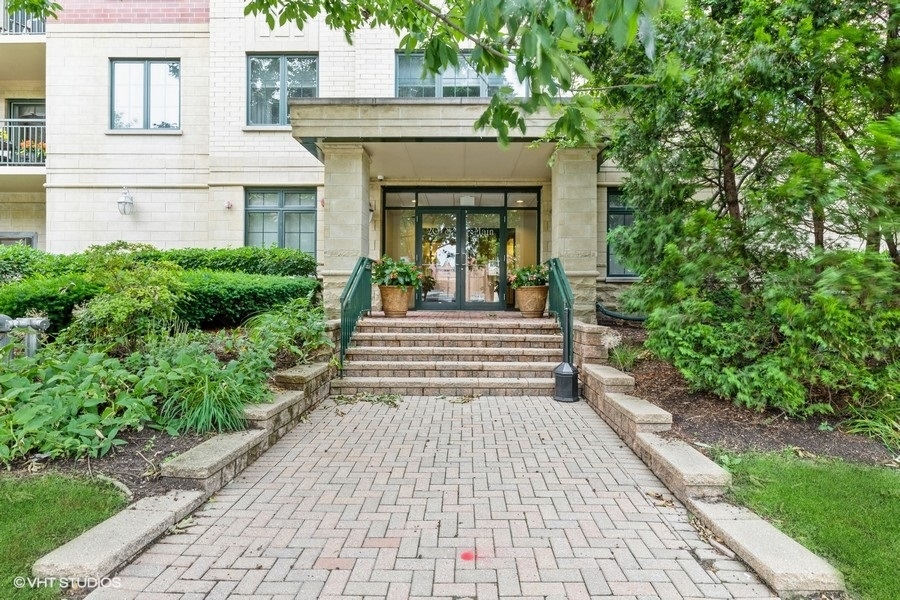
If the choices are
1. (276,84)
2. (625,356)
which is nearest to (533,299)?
(625,356)

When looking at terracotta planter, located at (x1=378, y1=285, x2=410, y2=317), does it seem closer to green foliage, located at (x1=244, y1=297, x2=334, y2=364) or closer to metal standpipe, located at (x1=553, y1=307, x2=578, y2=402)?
green foliage, located at (x1=244, y1=297, x2=334, y2=364)

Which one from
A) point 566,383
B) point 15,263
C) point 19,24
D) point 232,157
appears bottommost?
point 566,383

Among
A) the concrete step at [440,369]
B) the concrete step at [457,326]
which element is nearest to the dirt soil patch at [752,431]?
the concrete step at [440,369]

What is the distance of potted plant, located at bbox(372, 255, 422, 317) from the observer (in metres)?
7.25

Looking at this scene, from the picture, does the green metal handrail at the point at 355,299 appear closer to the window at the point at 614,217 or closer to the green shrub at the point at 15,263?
the window at the point at 614,217

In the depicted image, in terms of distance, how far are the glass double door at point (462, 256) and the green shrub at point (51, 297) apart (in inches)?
220

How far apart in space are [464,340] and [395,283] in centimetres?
155

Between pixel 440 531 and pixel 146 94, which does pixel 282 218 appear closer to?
pixel 146 94

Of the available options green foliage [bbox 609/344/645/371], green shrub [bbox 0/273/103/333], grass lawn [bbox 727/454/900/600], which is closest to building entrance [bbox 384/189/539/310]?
green foliage [bbox 609/344/645/371]

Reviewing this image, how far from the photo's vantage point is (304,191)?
10.3m

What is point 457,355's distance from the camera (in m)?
6.26

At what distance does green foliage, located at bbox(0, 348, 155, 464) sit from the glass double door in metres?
6.30

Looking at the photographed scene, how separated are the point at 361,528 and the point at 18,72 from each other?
49.1ft

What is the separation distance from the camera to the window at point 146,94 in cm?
1043
